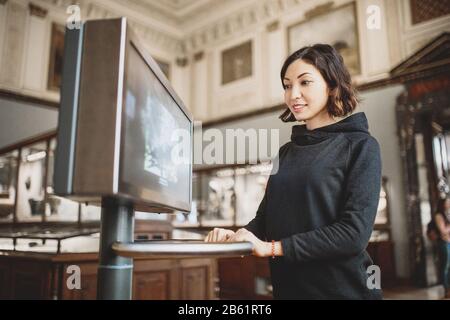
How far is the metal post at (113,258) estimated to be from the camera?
2.72ft

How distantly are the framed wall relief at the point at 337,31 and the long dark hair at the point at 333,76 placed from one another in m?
6.39

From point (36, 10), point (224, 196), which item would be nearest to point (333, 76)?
point (224, 196)

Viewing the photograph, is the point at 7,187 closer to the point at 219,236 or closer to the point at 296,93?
the point at 219,236

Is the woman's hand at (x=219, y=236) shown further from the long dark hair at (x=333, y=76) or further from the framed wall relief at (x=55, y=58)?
the framed wall relief at (x=55, y=58)

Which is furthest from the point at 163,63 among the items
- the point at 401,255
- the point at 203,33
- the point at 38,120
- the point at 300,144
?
the point at 300,144

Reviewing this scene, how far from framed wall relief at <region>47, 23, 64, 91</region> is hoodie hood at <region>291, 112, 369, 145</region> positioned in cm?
730

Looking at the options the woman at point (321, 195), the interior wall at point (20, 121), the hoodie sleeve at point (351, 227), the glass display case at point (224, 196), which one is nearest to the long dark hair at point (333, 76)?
the woman at point (321, 195)

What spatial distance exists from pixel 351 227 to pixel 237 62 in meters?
8.50

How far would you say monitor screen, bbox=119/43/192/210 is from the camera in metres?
0.81

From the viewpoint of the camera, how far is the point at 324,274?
1037 mm

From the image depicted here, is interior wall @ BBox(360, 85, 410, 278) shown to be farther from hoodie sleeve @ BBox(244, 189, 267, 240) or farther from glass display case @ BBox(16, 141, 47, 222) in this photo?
hoodie sleeve @ BBox(244, 189, 267, 240)

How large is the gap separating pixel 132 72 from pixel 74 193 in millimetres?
285

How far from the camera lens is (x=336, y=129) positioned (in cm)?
116

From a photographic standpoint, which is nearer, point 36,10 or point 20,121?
point 20,121
